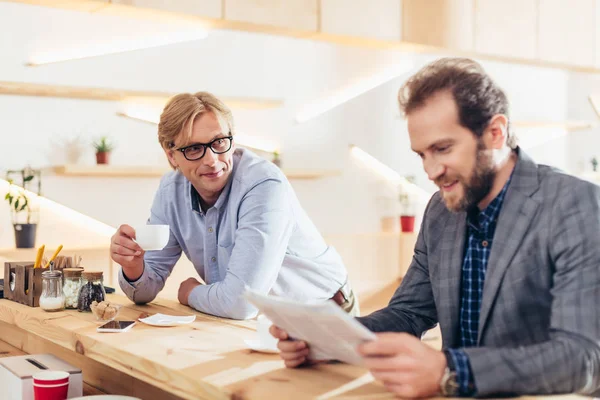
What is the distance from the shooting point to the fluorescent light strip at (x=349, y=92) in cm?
548

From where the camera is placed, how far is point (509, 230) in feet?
5.25

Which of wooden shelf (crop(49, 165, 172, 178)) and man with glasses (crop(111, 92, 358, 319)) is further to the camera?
wooden shelf (crop(49, 165, 172, 178))

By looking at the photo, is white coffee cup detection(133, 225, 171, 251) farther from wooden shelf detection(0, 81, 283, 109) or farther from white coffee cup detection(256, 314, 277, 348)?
wooden shelf detection(0, 81, 283, 109)

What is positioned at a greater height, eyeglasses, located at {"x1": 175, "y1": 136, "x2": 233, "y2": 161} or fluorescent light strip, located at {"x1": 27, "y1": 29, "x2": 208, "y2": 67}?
fluorescent light strip, located at {"x1": 27, "y1": 29, "x2": 208, "y2": 67}

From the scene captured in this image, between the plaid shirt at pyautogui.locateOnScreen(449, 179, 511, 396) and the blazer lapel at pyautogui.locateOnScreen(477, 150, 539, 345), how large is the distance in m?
0.05

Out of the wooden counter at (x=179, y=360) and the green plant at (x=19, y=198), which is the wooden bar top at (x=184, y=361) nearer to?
the wooden counter at (x=179, y=360)

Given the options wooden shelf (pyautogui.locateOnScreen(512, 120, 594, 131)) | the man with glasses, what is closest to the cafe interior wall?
wooden shelf (pyautogui.locateOnScreen(512, 120, 594, 131))

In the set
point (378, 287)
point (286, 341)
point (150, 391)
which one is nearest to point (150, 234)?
point (150, 391)

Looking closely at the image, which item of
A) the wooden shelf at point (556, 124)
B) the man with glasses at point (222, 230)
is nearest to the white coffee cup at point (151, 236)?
the man with glasses at point (222, 230)

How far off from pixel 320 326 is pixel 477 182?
1.65 feet

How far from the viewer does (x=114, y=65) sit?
467cm

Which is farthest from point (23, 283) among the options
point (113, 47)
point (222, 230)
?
point (113, 47)

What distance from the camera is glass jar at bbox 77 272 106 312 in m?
2.28

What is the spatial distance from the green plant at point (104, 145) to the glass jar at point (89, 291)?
2.37m
